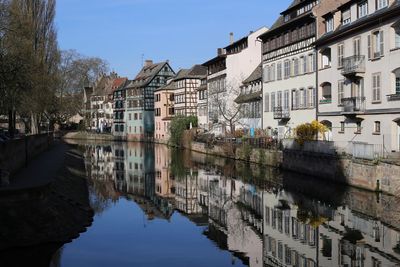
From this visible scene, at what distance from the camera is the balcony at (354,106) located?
33469 mm

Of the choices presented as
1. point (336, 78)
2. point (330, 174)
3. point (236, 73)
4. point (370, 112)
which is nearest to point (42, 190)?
point (330, 174)

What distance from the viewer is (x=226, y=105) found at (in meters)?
64.6

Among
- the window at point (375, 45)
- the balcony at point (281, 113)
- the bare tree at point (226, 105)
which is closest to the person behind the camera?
the window at point (375, 45)

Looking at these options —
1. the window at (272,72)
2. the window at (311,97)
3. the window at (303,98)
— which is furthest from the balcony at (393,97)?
the window at (272,72)

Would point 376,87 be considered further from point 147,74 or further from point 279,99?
point 147,74

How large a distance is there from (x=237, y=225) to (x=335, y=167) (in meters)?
11.5

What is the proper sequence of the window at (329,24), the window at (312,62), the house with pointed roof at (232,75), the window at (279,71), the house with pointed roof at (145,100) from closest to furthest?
the window at (329,24), the window at (312,62), the window at (279,71), the house with pointed roof at (232,75), the house with pointed roof at (145,100)

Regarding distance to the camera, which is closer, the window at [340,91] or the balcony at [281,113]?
the window at [340,91]

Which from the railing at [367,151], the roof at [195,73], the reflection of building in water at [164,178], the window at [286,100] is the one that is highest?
the roof at [195,73]

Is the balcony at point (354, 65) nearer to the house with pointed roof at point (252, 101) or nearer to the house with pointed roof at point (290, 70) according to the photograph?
the house with pointed roof at point (290, 70)

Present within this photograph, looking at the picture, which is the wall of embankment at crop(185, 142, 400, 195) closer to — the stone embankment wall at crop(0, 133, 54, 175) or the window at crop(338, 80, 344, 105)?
the window at crop(338, 80, 344, 105)

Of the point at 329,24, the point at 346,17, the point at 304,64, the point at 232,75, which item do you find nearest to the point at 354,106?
the point at 346,17

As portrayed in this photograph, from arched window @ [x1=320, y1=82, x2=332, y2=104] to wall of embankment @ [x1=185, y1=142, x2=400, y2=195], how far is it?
4818mm

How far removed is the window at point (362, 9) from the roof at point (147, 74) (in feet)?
223
